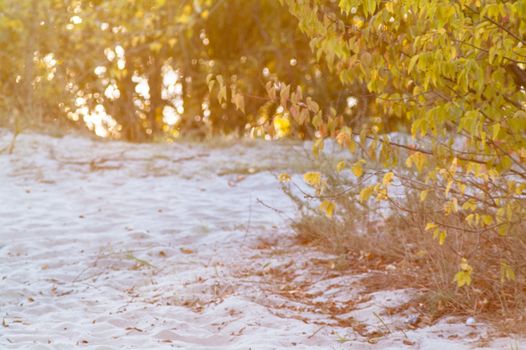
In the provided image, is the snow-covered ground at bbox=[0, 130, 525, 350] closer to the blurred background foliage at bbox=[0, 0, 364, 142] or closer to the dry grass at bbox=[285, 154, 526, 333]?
the dry grass at bbox=[285, 154, 526, 333]

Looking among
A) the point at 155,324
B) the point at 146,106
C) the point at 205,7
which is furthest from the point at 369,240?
the point at 146,106

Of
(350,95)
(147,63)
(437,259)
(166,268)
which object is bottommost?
(166,268)

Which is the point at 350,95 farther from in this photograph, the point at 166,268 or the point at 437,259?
the point at 437,259

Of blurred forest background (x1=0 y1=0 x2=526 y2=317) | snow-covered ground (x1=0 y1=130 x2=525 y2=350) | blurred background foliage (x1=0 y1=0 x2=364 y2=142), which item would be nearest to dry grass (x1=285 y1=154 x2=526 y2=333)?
blurred forest background (x1=0 y1=0 x2=526 y2=317)

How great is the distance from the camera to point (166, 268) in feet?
20.0

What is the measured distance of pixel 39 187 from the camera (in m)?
8.73

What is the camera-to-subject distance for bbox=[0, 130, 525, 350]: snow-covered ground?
447 centimetres

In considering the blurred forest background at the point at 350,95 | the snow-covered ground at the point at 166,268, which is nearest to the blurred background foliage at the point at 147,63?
the blurred forest background at the point at 350,95

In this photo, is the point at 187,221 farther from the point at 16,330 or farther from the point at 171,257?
the point at 16,330

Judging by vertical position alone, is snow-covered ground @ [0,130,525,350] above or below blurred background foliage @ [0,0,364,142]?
below

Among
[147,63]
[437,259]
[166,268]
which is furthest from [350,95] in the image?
[437,259]

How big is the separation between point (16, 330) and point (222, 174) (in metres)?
4.90

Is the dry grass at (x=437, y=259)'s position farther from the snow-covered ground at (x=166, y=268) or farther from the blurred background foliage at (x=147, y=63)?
the blurred background foliage at (x=147, y=63)

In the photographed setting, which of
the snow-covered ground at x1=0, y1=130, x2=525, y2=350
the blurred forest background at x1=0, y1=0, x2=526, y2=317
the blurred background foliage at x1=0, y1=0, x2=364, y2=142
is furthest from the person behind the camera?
the blurred background foliage at x1=0, y1=0, x2=364, y2=142
